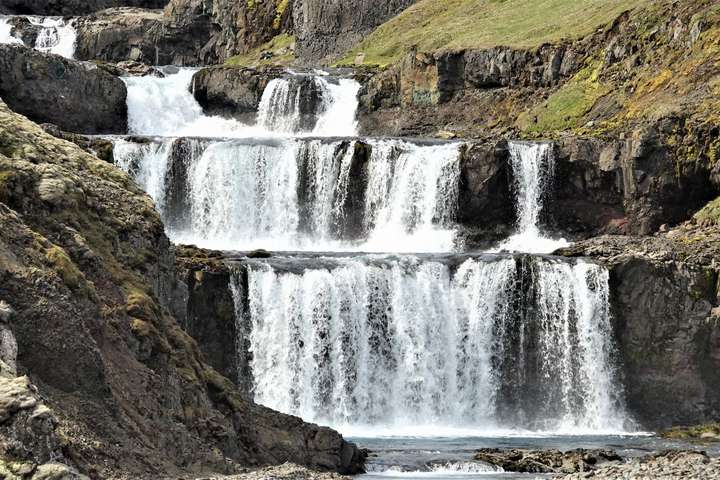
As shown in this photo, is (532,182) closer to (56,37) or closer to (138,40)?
(138,40)

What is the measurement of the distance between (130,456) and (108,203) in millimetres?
7911

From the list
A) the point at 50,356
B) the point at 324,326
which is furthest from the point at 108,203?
the point at 324,326

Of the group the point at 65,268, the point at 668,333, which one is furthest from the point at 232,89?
the point at 65,268

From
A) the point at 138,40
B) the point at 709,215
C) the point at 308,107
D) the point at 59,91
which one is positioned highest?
the point at 138,40

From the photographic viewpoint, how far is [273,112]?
83.4 m

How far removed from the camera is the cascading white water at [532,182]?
211ft

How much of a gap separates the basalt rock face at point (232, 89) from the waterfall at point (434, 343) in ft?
111

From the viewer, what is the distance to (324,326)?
167ft

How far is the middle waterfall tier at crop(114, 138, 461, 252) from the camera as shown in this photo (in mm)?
64562

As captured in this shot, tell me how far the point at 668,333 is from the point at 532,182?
45.8 ft

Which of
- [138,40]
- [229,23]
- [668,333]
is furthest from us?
[138,40]

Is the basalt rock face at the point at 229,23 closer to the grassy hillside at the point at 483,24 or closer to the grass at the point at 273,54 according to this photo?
the grass at the point at 273,54

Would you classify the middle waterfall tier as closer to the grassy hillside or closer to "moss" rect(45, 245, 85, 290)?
the grassy hillside

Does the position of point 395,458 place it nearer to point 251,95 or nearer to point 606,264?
point 606,264
